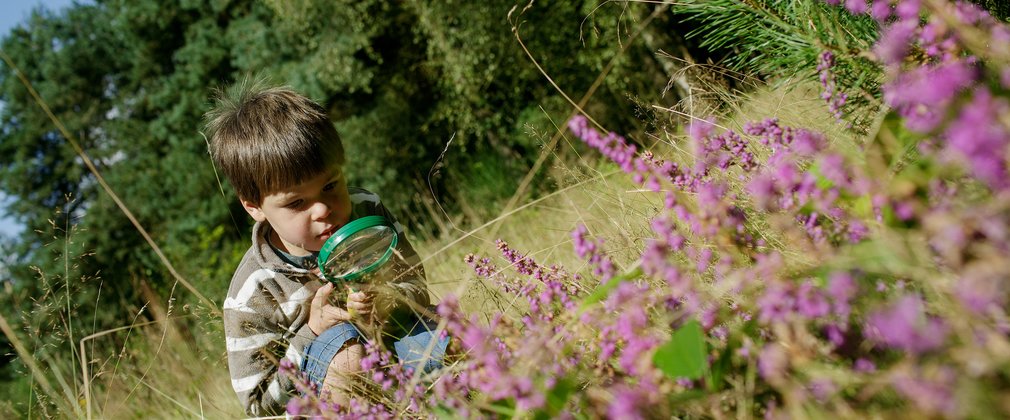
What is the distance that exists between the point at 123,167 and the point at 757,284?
12843 mm

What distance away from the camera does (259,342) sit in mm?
2754

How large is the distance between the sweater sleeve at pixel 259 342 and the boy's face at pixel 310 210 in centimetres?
24

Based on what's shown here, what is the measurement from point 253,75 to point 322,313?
896cm

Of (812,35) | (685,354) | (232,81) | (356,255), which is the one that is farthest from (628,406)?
(232,81)

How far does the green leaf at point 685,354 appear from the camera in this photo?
36.6 inches

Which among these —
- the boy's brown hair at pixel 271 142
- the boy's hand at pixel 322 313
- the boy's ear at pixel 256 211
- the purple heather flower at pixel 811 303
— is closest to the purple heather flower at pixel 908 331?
the purple heather flower at pixel 811 303

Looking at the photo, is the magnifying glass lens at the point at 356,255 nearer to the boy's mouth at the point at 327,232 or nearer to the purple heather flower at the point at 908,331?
the boy's mouth at the point at 327,232

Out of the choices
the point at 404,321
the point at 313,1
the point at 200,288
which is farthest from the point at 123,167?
the point at 404,321

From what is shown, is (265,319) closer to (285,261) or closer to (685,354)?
(285,261)

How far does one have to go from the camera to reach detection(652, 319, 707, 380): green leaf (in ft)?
3.05

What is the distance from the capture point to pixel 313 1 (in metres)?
9.71

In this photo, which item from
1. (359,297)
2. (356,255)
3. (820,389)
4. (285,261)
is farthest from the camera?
(285,261)

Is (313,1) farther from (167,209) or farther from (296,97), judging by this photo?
(296,97)

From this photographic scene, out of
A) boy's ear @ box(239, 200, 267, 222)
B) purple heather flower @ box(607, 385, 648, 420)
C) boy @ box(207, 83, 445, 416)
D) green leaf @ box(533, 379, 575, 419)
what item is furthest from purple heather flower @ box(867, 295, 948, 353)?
boy's ear @ box(239, 200, 267, 222)
